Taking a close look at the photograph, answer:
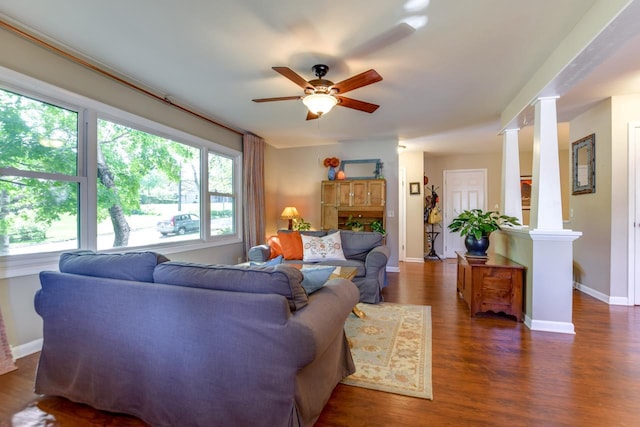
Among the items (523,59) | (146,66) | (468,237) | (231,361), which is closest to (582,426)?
(231,361)

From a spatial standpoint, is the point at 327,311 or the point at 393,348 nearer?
the point at 327,311

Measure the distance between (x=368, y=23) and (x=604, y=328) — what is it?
342 centimetres

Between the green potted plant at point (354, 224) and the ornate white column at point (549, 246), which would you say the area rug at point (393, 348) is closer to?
the ornate white column at point (549, 246)

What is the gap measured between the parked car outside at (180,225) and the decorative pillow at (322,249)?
1.56m

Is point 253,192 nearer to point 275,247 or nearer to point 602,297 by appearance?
point 275,247

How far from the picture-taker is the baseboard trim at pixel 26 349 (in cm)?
222

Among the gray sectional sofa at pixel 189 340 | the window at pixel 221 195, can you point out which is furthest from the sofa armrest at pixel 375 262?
the window at pixel 221 195

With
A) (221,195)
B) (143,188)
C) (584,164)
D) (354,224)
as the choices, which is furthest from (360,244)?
(584,164)

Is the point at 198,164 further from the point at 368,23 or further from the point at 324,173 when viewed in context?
the point at 368,23

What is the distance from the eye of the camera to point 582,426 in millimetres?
1507

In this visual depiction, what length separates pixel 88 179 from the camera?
269 centimetres

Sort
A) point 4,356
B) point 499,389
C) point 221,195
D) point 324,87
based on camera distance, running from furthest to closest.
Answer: point 221,195 < point 324,87 < point 4,356 < point 499,389

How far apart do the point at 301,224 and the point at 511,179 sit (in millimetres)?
3330

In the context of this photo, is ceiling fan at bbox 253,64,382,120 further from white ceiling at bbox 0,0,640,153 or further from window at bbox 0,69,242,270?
window at bbox 0,69,242,270
